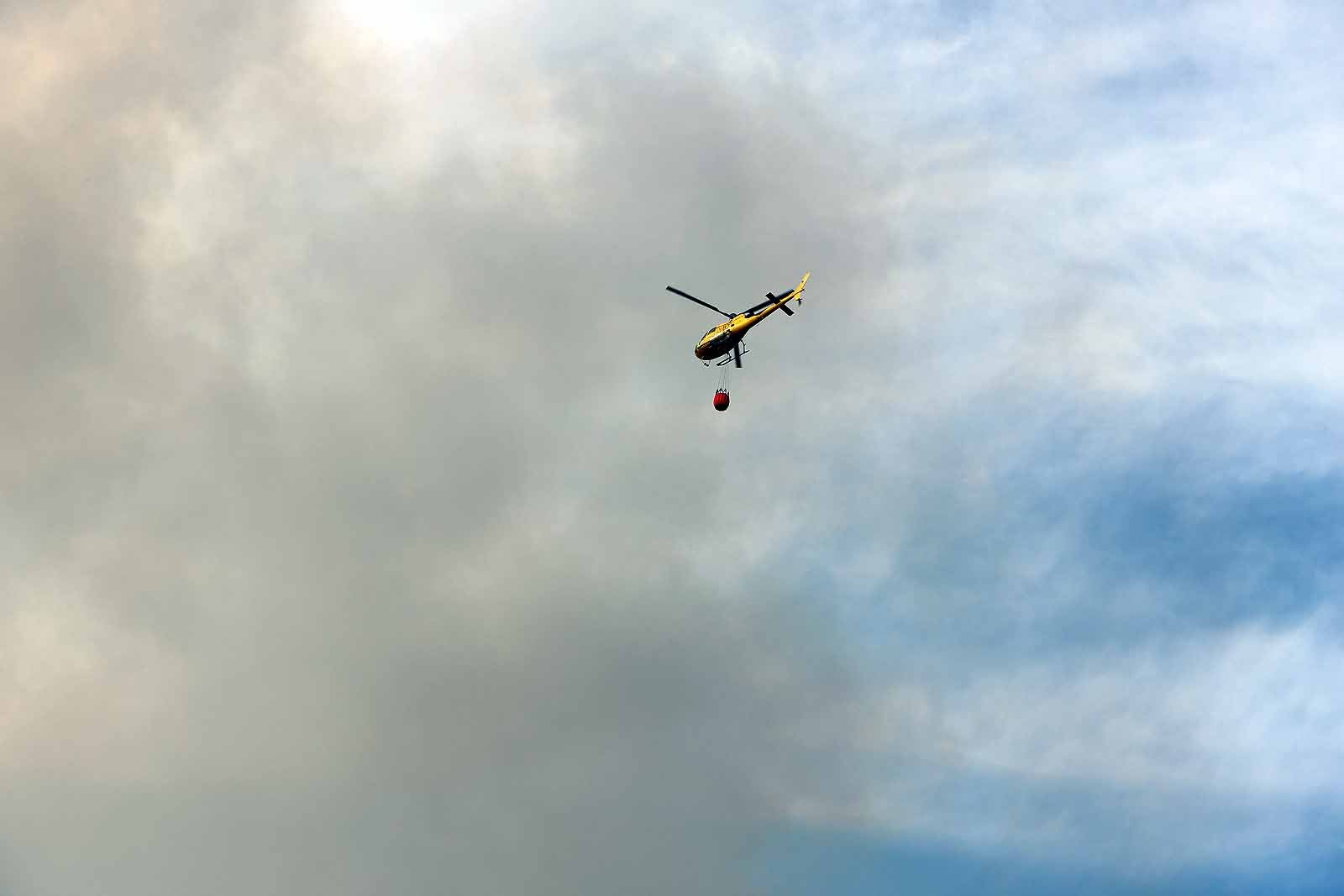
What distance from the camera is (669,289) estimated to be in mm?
190750
